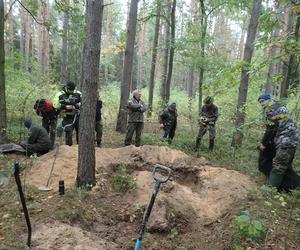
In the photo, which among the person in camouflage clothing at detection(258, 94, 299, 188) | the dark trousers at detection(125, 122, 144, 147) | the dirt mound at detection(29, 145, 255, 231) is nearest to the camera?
the dirt mound at detection(29, 145, 255, 231)

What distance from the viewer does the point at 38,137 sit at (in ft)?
27.6

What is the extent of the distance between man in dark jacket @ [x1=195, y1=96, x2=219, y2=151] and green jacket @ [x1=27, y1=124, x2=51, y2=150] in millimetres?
4712

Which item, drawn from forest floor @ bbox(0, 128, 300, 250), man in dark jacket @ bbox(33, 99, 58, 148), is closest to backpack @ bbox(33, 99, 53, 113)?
man in dark jacket @ bbox(33, 99, 58, 148)

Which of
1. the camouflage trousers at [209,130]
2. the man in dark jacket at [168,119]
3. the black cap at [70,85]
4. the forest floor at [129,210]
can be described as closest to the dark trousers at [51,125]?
the black cap at [70,85]

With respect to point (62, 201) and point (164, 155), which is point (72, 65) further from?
point (62, 201)

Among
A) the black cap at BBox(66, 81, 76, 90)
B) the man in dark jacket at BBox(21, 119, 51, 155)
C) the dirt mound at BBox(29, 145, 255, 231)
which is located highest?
the black cap at BBox(66, 81, 76, 90)

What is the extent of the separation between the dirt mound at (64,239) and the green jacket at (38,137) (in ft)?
12.8

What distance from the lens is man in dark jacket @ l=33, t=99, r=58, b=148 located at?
8.99 meters

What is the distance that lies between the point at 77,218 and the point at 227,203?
9.51 feet

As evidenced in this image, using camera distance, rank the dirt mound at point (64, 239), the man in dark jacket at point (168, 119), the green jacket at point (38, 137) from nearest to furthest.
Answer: the dirt mound at point (64, 239), the green jacket at point (38, 137), the man in dark jacket at point (168, 119)

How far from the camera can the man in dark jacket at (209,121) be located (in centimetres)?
1043

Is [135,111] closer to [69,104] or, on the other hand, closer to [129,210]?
[69,104]

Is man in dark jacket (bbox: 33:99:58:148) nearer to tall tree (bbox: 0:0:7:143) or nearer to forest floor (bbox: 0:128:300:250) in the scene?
tall tree (bbox: 0:0:7:143)

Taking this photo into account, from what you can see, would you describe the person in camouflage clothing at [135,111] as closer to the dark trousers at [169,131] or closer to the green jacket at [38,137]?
the dark trousers at [169,131]
